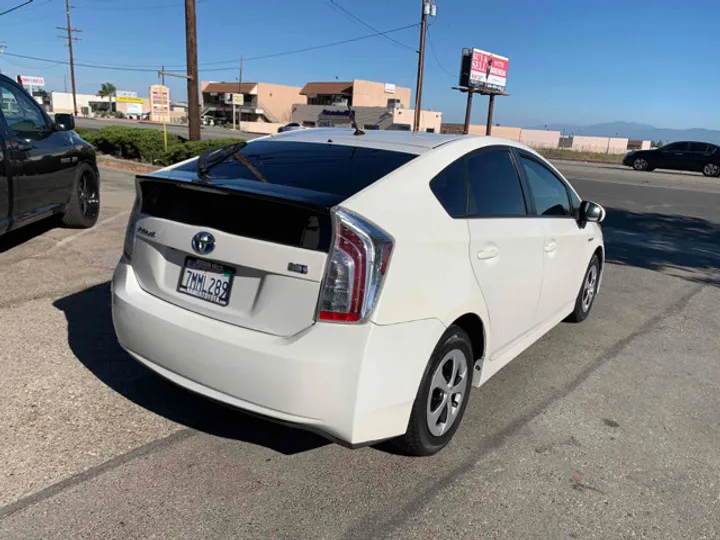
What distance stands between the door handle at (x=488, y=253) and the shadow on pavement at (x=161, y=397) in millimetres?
1303

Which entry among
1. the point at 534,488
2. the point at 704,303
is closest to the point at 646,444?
the point at 534,488

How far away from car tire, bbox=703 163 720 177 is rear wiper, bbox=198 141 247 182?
31.0 meters

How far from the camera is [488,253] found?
3227 millimetres

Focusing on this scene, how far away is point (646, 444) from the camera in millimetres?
3383

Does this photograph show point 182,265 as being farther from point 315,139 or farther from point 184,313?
point 315,139

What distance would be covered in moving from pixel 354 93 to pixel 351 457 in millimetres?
84991

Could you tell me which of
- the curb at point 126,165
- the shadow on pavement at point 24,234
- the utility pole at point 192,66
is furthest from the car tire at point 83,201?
the utility pole at point 192,66

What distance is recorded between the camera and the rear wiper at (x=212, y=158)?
3.16 m

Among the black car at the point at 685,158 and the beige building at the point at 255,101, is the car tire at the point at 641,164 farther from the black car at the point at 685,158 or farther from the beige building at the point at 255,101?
the beige building at the point at 255,101

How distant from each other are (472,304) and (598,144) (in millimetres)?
89752

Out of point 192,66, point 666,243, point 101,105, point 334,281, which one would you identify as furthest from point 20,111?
point 101,105

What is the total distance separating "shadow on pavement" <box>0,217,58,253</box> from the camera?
6.70 m

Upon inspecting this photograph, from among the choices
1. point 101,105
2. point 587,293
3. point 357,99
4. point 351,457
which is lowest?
point 351,457

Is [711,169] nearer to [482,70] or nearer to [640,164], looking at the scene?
[640,164]
